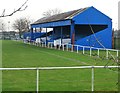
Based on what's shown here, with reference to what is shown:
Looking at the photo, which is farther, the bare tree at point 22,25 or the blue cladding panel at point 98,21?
the bare tree at point 22,25

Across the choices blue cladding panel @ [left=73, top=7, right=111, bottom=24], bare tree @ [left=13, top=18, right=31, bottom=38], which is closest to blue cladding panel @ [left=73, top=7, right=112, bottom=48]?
blue cladding panel @ [left=73, top=7, right=111, bottom=24]

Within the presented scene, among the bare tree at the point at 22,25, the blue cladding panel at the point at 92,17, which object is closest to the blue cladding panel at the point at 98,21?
the blue cladding panel at the point at 92,17

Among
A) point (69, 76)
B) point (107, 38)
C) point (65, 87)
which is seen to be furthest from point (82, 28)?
point (65, 87)

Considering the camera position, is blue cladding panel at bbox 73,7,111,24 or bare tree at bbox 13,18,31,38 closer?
blue cladding panel at bbox 73,7,111,24

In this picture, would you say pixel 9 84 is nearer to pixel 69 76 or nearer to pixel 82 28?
pixel 69 76

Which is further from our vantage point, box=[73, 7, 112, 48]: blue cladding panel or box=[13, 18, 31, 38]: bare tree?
box=[13, 18, 31, 38]: bare tree

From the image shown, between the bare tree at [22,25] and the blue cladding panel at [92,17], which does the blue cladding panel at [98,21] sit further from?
the bare tree at [22,25]

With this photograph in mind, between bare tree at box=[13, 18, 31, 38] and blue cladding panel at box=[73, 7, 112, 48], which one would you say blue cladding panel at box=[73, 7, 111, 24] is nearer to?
blue cladding panel at box=[73, 7, 112, 48]

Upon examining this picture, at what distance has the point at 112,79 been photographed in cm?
1224

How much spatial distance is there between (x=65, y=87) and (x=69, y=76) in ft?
9.43

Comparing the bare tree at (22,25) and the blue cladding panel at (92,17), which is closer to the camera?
the blue cladding panel at (92,17)

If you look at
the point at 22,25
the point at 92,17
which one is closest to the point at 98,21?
the point at 92,17

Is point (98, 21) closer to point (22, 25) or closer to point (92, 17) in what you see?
point (92, 17)

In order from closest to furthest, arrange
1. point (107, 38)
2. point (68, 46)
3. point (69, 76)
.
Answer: point (69, 76) → point (68, 46) → point (107, 38)
